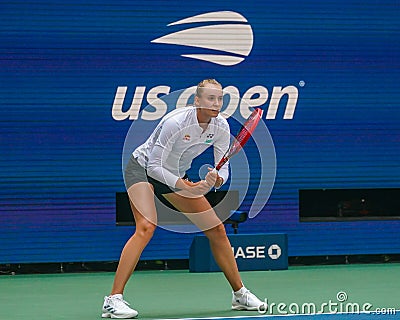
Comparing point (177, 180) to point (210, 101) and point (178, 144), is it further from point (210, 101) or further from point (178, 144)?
point (210, 101)

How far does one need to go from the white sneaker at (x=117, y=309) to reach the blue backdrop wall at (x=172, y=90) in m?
4.31

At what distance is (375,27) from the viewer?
12.8 m

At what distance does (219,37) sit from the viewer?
12344 mm

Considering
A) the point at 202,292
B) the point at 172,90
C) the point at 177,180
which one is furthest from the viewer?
the point at 172,90

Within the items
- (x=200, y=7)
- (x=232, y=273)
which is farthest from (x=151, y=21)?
(x=232, y=273)

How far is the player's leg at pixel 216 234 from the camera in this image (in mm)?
7965

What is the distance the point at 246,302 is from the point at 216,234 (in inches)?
24.0

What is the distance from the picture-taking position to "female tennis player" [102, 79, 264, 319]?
304 inches

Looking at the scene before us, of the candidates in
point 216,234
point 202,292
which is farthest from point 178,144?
point 202,292

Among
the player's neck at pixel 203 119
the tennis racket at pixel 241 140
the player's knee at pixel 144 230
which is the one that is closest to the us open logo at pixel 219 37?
the tennis racket at pixel 241 140

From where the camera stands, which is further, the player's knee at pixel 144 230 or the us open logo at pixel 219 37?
the us open logo at pixel 219 37

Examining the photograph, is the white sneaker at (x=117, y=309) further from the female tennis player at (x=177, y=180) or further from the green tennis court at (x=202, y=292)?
the green tennis court at (x=202, y=292)

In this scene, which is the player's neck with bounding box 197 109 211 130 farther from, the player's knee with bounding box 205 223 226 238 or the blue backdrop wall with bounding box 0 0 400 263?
the blue backdrop wall with bounding box 0 0 400 263

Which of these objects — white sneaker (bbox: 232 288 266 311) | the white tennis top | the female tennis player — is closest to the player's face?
the female tennis player
